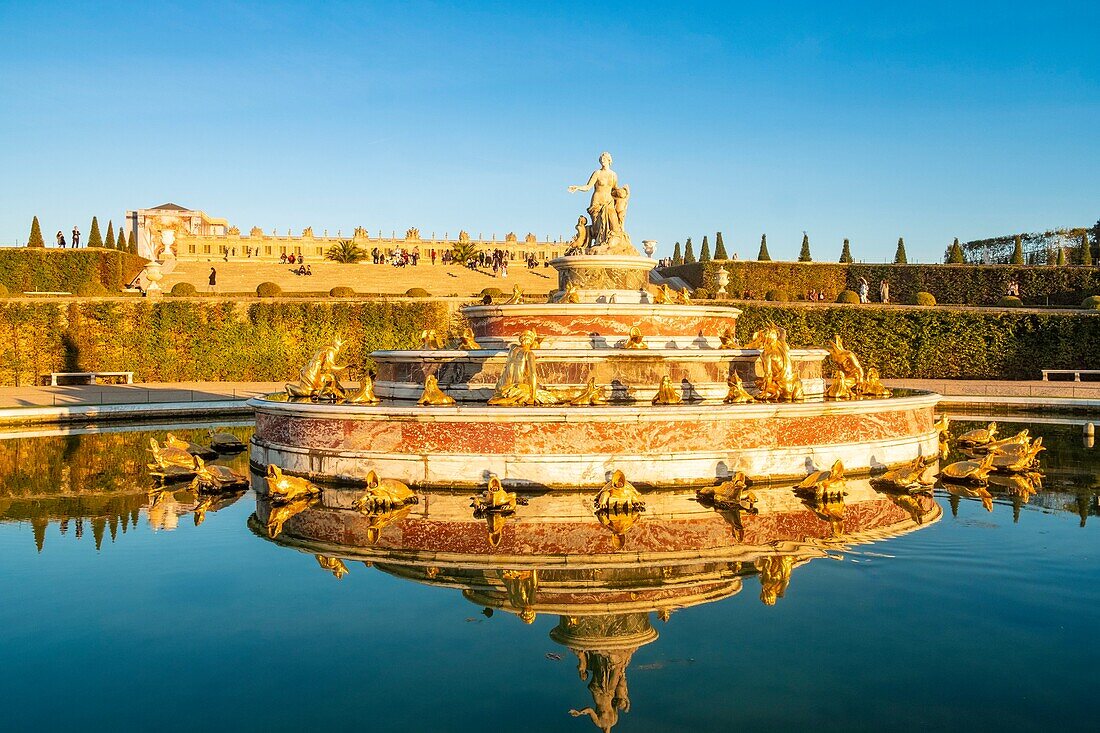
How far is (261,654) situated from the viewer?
8.89 meters

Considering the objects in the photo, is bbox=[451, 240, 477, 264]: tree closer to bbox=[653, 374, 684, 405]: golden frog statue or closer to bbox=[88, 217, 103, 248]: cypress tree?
bbox=[88, 217, 103, 248]: cypress tree

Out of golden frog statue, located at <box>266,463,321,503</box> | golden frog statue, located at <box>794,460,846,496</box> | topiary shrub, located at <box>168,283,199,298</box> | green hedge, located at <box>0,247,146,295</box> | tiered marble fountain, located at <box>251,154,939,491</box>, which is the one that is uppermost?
green hedge, located at <box>0,247,146,295</box>

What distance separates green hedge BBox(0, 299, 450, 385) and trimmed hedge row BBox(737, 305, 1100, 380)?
17176 mm

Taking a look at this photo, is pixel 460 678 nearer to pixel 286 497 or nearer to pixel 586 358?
pixel 286 497

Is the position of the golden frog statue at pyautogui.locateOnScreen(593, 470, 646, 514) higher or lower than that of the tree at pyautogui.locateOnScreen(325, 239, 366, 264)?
lower

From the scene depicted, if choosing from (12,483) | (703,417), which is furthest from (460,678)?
(12,483)

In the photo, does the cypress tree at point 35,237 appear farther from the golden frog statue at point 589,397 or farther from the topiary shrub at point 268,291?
the golden frog statue at point 589,397

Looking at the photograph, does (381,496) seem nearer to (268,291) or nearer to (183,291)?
(268,291)

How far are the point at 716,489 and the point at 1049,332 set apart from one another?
3325 centimetres

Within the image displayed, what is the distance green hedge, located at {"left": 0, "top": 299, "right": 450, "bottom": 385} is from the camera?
41.2 m

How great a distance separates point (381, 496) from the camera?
14656 millimetres

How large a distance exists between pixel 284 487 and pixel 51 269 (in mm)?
44904

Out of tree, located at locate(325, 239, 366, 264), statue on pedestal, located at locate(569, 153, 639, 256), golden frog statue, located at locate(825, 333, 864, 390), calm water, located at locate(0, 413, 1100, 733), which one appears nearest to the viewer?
calm water, located at locate(0, 413, 1100, 733)

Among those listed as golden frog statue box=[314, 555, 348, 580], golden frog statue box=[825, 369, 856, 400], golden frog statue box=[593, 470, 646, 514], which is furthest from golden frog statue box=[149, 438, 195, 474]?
golden frog statue box=[825, 369, 856, 400]
